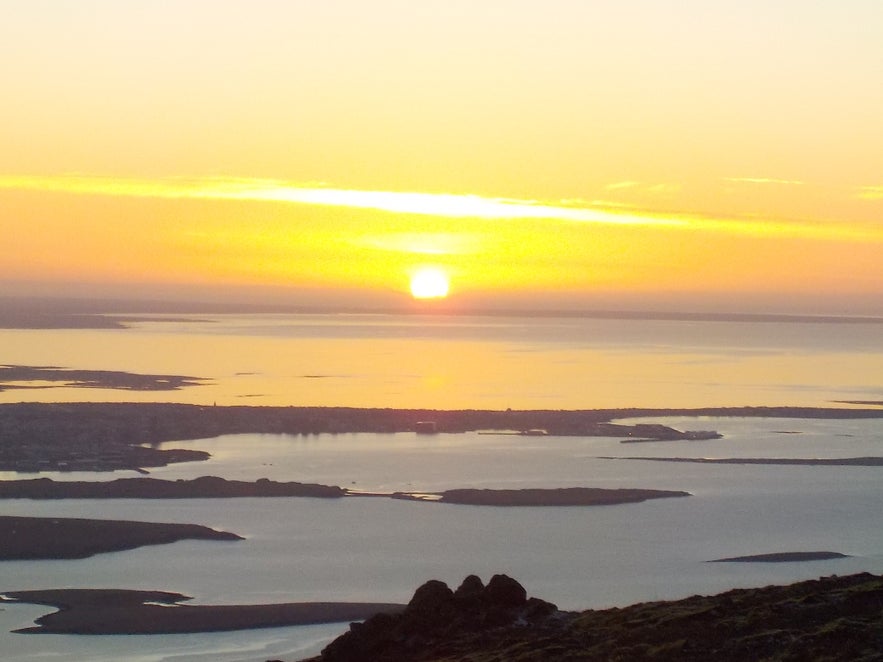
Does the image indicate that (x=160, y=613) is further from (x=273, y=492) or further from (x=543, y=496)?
(x=543, y=496)

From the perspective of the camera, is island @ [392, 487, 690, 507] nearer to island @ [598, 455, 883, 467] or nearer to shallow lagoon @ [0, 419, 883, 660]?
shallow lagoon @ [0, 419, 883, 660]

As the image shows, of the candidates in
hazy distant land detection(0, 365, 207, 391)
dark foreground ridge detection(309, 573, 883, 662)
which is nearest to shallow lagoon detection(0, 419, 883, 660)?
dark foreground ridge detection(309, 573, 883, 662)

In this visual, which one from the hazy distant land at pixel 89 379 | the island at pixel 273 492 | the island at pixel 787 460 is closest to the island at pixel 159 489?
the island at pixel 273 492

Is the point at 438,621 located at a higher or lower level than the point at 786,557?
higher

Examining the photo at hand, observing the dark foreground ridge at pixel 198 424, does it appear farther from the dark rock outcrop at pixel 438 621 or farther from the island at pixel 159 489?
the dark rock outcrop at pixel 438 621

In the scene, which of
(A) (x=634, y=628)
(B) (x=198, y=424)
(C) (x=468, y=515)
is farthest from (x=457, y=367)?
(A) (x=634, y=628)

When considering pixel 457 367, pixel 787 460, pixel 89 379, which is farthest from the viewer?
pixel 457 367
